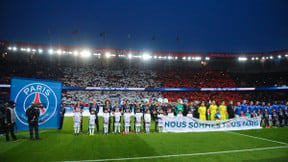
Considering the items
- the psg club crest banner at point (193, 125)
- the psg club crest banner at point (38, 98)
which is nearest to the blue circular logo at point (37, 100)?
the psg club crest banner at point (38, 98)

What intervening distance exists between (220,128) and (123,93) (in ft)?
73.6

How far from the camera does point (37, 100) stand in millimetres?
11141

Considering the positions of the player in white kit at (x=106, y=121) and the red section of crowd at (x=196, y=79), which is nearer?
the player in white kit at (x=106, y=121)

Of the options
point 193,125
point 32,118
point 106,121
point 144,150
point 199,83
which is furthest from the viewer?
point 199,83

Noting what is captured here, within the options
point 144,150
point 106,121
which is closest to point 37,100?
point 106,121

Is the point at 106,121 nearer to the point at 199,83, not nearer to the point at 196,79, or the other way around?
the point at 199,83

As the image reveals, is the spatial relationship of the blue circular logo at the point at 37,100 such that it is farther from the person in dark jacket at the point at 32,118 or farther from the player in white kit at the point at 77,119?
the player in white kit at the point at 77,119

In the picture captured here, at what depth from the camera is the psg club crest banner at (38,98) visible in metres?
10.5

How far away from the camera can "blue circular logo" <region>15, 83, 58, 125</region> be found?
34.6 feet

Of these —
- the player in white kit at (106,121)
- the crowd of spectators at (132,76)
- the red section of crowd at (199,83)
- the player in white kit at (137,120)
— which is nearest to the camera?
the player in white kit at (106,121)

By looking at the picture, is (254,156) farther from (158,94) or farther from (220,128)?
(158,94)

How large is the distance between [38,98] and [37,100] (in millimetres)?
137

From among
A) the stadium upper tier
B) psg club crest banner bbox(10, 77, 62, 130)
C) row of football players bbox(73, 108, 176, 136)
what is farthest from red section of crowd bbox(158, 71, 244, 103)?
psg club crest banner bbox(10, 77, 62, 130)

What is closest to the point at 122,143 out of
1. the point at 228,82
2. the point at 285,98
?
the point at 228,82
